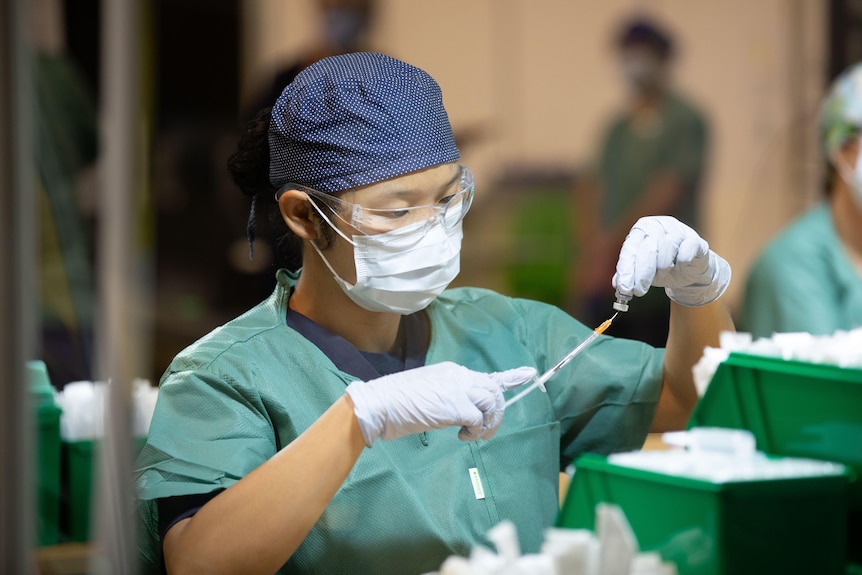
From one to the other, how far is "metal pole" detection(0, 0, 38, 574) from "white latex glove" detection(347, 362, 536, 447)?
405 mm

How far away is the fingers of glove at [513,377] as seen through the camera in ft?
3.47

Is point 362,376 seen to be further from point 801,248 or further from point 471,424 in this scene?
point 801,248

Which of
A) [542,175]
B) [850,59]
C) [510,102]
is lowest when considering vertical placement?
[542,175]

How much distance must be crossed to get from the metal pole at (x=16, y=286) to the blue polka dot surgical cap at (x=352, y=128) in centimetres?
29

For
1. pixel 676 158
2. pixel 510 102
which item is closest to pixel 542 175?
pixel 510 102

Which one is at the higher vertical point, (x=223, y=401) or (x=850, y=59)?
(x=850, y=59)

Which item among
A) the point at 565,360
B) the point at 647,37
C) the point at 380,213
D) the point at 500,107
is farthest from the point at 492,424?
the point at 647,37

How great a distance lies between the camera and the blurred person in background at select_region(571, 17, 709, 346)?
4.11 ft

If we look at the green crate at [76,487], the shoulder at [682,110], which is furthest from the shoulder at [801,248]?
the green crate at [76,487]

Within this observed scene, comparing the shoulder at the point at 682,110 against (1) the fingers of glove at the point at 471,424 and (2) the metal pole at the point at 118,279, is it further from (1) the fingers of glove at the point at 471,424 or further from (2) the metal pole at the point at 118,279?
(2) the metal pole at the point at 118,279

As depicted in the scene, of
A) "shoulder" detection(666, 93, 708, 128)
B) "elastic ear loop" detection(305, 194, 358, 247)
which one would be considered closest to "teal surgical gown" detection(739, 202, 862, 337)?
"shoulder" detection(666, 93, 708, 128)

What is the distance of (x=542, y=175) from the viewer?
3908 mm

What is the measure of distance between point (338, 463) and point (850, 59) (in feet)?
9.40

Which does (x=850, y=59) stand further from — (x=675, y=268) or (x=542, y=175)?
(x=675, y=268)
